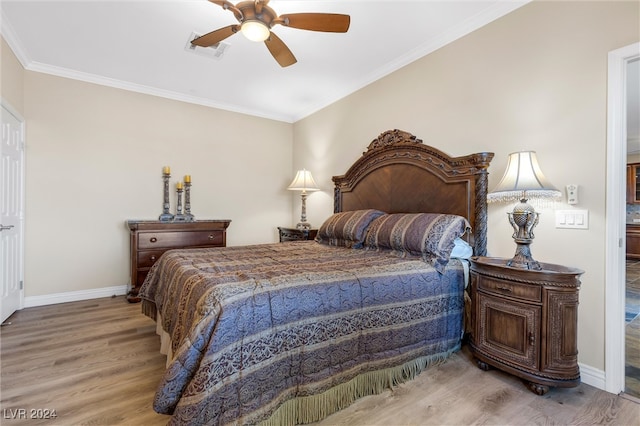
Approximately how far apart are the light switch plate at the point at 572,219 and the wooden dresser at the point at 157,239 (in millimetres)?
3585

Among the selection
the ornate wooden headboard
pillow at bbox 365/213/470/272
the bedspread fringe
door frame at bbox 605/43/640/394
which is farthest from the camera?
the ornate wooden headboard

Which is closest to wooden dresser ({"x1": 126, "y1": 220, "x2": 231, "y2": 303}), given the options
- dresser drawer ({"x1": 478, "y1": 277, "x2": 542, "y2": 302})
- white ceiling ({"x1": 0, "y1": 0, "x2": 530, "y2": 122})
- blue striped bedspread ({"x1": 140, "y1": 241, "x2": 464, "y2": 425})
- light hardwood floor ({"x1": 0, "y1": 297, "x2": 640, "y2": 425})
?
light hardwood floor ({"x1": 0, "y1": 297, "x2": 640, "y2": 425})

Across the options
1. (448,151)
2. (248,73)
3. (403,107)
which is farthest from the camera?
(248,73)

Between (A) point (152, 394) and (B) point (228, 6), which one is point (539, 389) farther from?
(B) point (228, 6)

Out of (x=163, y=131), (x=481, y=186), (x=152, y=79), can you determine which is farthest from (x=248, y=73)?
(x=481, y=186)

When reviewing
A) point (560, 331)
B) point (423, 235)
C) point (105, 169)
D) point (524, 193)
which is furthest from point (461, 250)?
point (105, 169)

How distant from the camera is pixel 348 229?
288 cm

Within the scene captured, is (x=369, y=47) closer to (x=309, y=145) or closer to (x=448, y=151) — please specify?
(x=448, y=151)

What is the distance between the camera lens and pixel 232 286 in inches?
53.1

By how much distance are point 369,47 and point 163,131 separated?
2888mm

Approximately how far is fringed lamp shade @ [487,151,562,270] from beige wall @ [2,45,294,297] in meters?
3.67

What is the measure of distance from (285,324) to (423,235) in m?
1.31

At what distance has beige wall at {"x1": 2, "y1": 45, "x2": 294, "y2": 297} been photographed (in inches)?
130

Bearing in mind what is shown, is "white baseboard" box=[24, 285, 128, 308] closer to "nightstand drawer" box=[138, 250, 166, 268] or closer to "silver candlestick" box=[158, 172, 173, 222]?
"nightstand drawer" box=[138, 250, 166, 268]
